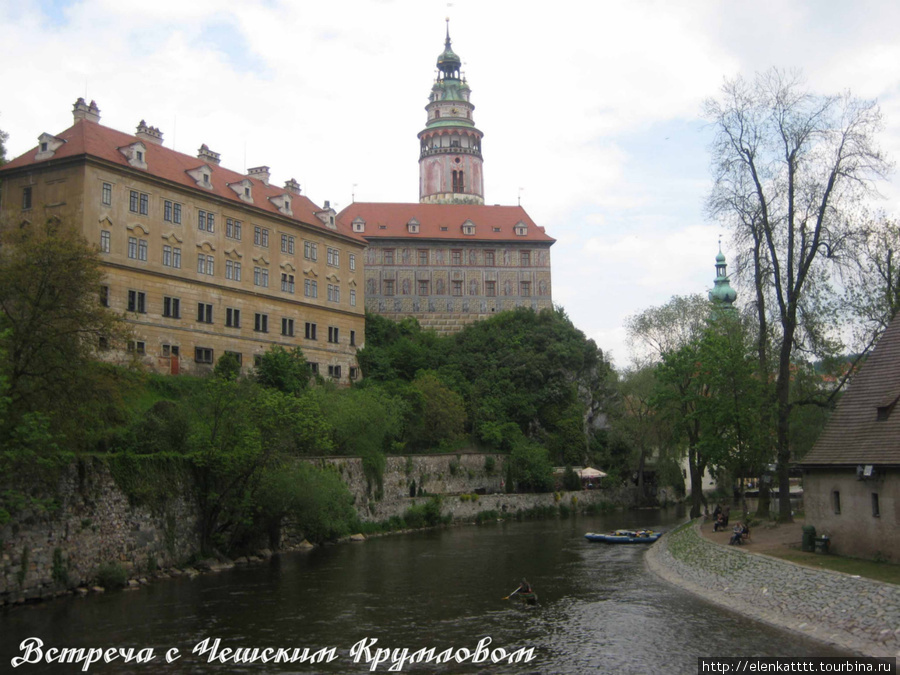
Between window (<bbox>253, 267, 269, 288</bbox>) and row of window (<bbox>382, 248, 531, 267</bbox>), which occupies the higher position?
row of window (<bbox>382, 248, 531, 267</bbox>)

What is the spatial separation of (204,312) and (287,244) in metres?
8.87

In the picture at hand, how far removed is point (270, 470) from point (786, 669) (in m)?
21.5

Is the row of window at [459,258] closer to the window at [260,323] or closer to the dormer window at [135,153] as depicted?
the window at [260,323]

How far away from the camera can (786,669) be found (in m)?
17.6

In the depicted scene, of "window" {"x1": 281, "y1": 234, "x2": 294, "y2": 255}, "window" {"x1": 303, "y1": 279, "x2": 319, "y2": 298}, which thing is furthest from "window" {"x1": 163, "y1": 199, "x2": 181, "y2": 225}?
"window" {"x1": 303, "y1": 279, "x2": 319, "y2": 298}

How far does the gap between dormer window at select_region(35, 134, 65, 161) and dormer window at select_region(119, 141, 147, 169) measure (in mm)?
3149

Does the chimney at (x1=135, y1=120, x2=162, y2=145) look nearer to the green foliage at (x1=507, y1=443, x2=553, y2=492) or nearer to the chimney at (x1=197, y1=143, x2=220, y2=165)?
the chimney at (x1=197, y1=143, x2=220, y2=165)

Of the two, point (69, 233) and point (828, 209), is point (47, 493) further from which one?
point (828, 209)

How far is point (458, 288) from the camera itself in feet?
260

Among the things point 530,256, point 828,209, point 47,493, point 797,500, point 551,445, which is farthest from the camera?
point 530,256

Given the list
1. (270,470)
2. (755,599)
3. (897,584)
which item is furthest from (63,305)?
(897,584)

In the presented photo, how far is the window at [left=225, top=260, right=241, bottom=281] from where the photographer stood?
52.3 metres

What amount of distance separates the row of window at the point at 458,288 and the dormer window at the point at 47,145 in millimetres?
36746

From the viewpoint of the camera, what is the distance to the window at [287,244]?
56.7 meters
